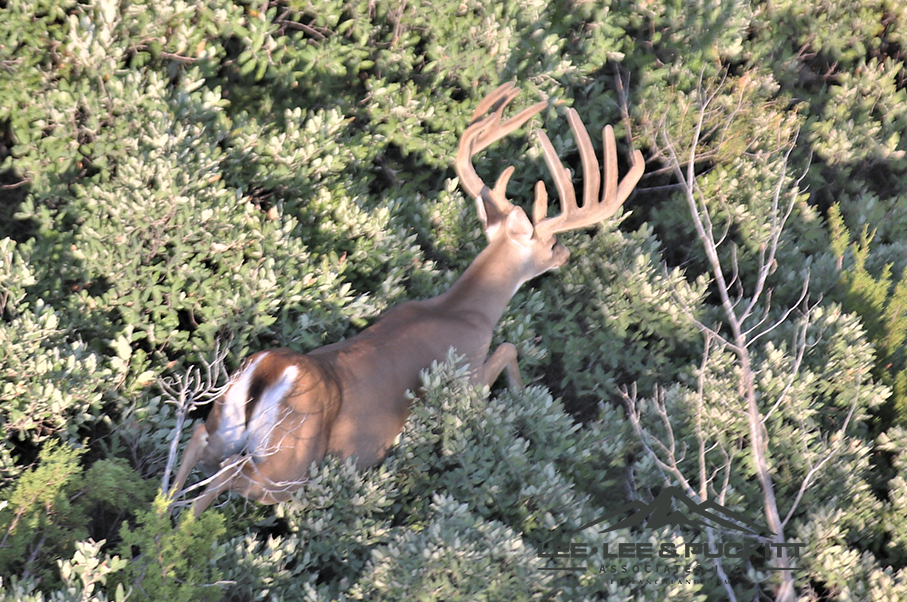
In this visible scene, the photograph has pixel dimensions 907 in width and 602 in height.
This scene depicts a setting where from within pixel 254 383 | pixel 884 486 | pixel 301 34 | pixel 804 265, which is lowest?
pixel 884 486

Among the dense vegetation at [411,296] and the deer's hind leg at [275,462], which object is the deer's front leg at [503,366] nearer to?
the dense vegetation at [411,296]

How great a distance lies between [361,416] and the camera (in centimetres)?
498

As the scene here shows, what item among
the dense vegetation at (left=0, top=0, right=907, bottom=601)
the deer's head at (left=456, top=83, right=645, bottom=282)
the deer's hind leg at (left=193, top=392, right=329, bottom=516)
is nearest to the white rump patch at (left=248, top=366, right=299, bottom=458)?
the deer's hind leg at (left=193, top=392, right=329, bottom=516)

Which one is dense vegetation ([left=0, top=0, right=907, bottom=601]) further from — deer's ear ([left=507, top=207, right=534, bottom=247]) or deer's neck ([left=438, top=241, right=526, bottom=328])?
deer's ear ([left=507, top=207, right=534, bottom=247])

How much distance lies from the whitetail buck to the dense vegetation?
0.64 feet

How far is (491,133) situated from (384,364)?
2290 millimetres

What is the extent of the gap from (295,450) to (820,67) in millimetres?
7910

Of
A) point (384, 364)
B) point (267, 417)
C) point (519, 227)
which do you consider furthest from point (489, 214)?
point (267, 417)

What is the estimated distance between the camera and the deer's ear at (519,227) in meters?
6.36

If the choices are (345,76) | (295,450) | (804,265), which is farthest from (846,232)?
(295,450)

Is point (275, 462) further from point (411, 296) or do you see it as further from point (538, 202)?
point (538, 202)

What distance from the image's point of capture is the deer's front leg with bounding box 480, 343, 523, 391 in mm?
5863

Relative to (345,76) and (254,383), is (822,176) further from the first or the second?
(254,383)

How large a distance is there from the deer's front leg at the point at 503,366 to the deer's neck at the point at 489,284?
189 millimetres
